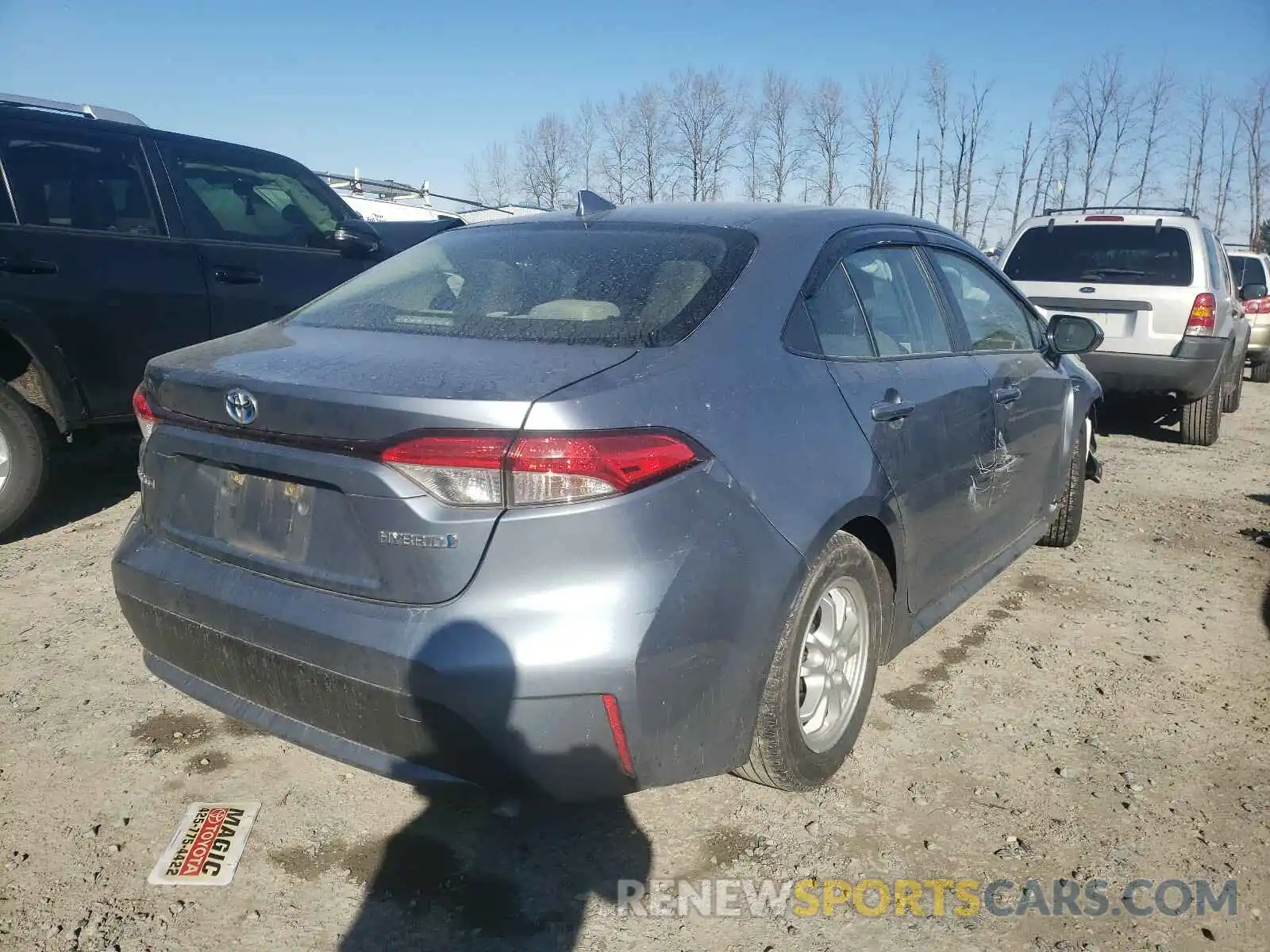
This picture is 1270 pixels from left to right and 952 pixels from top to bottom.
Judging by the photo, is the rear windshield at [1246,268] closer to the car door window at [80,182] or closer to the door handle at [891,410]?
the door handle at [891,410]

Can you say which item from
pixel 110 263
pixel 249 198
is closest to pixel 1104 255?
pixel 249 198

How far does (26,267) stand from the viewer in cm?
444

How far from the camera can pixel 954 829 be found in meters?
2.62

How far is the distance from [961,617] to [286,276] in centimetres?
391

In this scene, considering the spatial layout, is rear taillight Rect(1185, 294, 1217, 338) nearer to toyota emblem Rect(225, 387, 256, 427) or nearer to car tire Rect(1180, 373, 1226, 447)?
car tire Rect(1180, 373, 1226, 447)

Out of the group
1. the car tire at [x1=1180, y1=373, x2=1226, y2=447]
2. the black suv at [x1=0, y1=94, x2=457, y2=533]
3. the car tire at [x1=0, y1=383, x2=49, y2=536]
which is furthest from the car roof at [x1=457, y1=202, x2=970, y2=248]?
the car tire at [x1=1180, y1=373, x2=1226, y2=447]

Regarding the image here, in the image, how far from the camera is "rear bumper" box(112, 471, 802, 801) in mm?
1996

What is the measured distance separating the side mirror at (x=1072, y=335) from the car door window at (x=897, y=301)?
1.10m

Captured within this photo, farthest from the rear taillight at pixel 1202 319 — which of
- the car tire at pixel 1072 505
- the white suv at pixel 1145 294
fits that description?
the car tire at pixel 1072 505

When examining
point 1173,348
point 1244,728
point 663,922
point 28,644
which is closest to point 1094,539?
point 1244,728

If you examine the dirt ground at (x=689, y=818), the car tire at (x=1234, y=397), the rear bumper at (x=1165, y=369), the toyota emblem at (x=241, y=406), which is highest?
the toyota emblem at (x=241, y=406)

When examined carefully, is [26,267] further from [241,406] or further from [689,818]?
[689,818]

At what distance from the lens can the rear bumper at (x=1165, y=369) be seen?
24.4ft

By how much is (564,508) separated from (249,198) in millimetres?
4393
